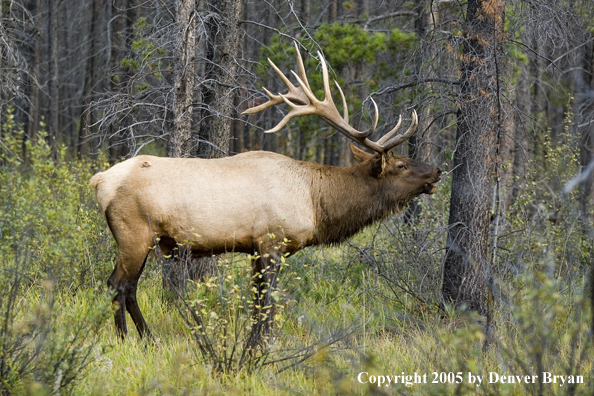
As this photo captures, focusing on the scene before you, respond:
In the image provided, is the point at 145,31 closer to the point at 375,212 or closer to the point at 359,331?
the point at 375,212

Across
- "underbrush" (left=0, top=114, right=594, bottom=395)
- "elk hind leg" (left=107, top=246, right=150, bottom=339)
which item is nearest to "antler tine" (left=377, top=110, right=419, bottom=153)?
"underbrush" (left=0, top=114, right=594, bottom=395)

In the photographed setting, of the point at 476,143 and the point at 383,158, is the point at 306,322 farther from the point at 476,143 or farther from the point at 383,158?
the point at 476,143

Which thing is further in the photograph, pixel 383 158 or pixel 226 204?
pixel 383 158

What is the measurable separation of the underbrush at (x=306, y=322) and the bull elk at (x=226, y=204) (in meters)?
0.38

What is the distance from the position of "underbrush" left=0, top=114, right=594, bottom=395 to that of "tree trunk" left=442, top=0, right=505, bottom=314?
27 cm

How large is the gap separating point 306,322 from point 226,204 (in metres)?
1.35

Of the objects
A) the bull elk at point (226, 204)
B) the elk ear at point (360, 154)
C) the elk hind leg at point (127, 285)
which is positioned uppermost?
the elk ear at point (360, 154)

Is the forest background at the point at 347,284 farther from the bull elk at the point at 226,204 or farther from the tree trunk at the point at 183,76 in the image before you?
the bull elk at the point at 226,204

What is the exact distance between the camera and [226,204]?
6035 millimetres

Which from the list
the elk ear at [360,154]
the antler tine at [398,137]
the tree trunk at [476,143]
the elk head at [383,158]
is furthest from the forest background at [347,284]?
the elk ear at [360,154]

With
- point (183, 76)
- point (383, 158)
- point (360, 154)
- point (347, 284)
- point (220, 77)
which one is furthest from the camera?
point (220, 77)

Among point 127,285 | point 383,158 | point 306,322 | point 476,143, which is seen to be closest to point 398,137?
point 383,158

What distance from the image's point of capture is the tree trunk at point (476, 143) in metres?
5.74

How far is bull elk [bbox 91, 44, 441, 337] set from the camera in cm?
587
